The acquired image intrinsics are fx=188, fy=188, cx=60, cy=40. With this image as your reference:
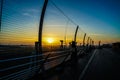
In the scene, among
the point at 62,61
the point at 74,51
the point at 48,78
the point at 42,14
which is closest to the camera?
the point at 42,14

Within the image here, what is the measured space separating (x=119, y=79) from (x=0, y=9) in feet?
16.8

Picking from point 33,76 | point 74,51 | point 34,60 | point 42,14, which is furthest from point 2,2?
point 74,51

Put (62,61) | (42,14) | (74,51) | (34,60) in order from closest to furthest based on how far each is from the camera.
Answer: (42,14)
(34,60)
(62,61)
(74,51)

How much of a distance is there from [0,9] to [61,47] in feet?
24.9

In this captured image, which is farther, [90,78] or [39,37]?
[90,78]

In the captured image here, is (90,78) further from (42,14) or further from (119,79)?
(42,14)

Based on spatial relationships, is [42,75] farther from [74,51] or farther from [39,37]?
[74,51]

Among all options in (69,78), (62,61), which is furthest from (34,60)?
(62,61)

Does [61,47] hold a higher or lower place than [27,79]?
higher

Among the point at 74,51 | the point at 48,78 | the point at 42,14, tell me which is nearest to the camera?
the point at 42,14

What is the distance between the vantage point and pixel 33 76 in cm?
690

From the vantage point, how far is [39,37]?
6.33 m

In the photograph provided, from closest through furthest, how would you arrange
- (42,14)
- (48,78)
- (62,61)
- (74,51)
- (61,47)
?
(42,14) → (48,78) → (62,61) → (61,47) → (74,51)

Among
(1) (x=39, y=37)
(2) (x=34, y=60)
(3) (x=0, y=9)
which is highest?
Answer: (3) (x=0, y=9)
